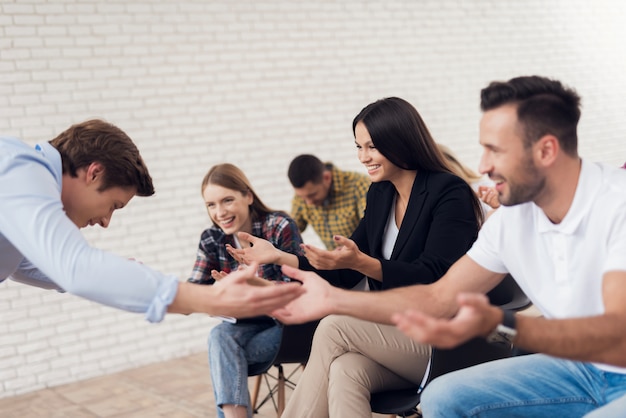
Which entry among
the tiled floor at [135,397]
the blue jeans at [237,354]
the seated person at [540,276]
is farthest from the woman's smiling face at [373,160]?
the tiled floor at [135,397]

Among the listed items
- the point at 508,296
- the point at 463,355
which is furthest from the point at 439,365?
the point at 508,296

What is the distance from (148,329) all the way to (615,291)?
4.55 metres

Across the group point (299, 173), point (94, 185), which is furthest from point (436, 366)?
point (299, 173)

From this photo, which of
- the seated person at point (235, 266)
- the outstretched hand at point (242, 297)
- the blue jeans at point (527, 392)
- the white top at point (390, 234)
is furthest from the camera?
the seated person at point (235, 266)

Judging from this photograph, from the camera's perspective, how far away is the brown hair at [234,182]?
404 cm

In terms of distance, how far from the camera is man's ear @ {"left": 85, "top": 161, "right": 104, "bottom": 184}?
247 cm

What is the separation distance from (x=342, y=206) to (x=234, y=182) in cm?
157

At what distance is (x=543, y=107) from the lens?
7.09ft

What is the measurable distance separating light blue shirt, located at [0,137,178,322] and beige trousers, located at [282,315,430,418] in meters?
1.02

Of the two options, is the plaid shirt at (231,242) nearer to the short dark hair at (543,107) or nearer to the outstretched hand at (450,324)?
the short dark hair at (543,107)

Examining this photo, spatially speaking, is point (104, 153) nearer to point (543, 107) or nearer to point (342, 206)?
point (543, 107)

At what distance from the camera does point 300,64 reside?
6.60m

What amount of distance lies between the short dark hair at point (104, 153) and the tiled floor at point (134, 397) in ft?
7.60

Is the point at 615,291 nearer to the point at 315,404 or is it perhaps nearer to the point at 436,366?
the point at 436,366
